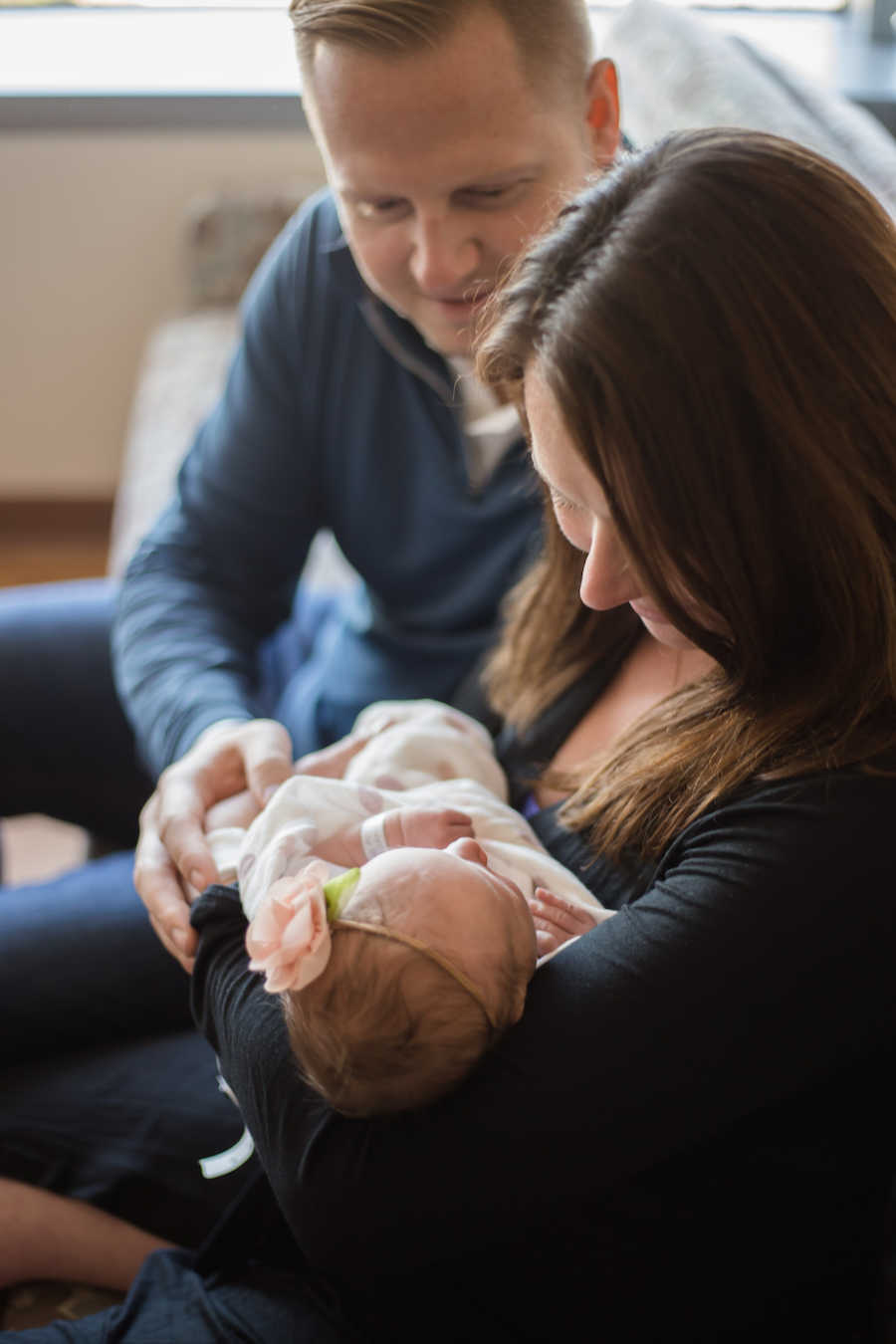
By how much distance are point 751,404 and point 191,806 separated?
0.72 meters

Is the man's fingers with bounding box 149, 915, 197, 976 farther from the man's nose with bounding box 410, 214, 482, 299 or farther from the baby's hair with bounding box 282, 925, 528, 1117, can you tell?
the man's nose with bounding box 410, 214, 482, 299

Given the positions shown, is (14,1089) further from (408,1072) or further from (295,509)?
(295,509)

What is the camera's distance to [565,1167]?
0.88 m

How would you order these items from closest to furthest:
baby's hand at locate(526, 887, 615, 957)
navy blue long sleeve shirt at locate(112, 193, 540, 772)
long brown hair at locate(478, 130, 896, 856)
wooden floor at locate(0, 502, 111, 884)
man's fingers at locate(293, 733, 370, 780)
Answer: long brown hair at locate(478, 130, 896, 856), baby's hand at locate(526, 887, 615, 957), man's fingers at locate(293, 733, 370, 780), navy blue long sleeve shirt at locate(112, 193, 540, 772), wooden floor at locate(0, 502, 111, 884)

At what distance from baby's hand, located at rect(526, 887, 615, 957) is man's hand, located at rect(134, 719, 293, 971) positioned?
326mm

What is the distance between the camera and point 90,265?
3582 millimetres

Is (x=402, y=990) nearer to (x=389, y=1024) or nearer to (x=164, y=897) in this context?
(x=389, y=1024)

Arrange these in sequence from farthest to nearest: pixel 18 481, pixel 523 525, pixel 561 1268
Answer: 1. pixel 18 481
2. pixel 523 525
3. pixel 561 1268

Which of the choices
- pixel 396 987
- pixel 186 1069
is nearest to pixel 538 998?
pixel 396 987

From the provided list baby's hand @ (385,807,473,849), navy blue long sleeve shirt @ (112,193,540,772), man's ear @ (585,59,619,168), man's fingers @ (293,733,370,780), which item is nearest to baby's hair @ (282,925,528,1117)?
baby's hand @ (385,807,473,849)

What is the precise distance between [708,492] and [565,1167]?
468 millimetres

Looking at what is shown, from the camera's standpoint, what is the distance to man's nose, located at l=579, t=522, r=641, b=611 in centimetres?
93

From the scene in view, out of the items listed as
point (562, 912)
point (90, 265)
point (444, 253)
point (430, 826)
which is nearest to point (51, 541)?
point (90, 265)

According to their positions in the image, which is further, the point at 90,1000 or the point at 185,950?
the point at 90,1000
